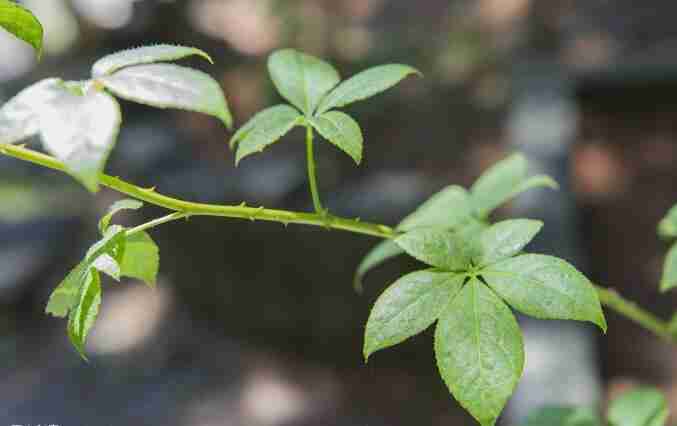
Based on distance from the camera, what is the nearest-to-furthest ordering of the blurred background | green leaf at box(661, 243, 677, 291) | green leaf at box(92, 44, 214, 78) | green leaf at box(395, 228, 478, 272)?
green leaf at box(92, 44, 214, 78) < green leaf at box(395, 228, 478, 272) < green leaf at box(661, 243, 677, 291) < the blurred background

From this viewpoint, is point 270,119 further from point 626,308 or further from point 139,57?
point 626,308

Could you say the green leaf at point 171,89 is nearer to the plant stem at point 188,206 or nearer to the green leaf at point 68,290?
the plant stem at point 188,206

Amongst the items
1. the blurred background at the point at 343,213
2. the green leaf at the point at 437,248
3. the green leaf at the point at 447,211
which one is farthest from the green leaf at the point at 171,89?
the blurred background at the point at 343,213

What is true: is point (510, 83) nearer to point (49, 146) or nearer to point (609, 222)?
point (609, 222)

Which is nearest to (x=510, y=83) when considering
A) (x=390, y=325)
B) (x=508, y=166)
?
(x=508, y=166)

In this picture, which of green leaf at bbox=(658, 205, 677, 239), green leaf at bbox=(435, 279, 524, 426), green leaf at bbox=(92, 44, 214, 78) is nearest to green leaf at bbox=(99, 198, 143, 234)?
green leaf at bbox=(92, 44, 214, 78)

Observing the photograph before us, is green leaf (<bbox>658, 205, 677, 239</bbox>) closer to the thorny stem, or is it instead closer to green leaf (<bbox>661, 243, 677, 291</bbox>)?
green leaf (<bbox>661, 243, 677, 291</bbox>)

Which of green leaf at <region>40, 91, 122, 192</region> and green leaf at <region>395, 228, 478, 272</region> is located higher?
green leaf at <region>40, 91, 122, 192</region>
